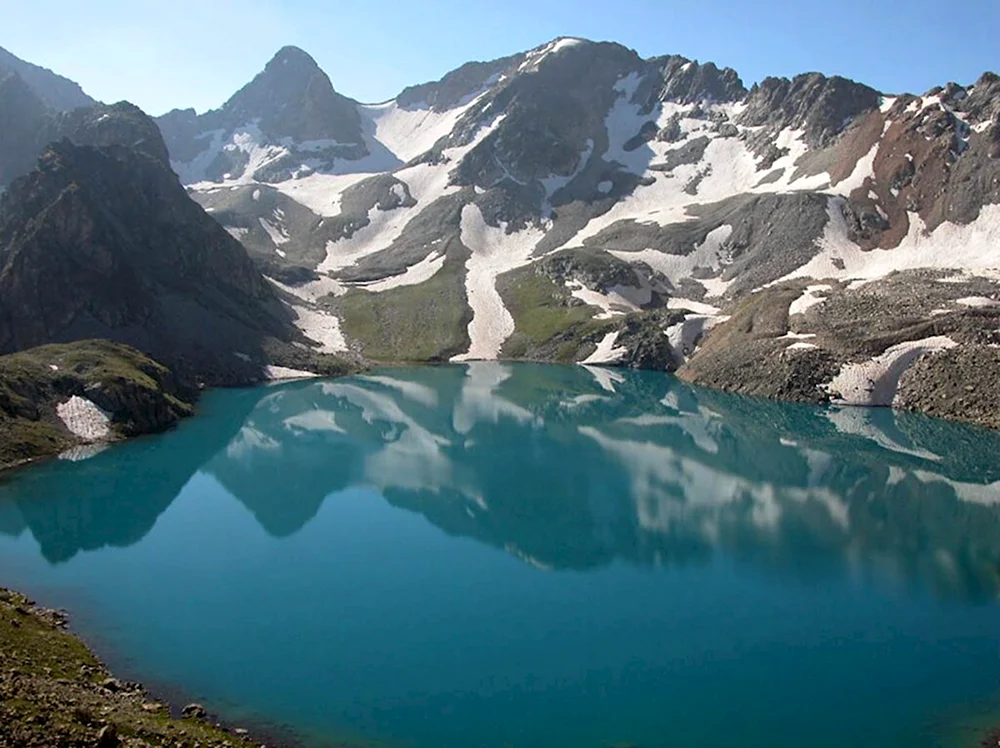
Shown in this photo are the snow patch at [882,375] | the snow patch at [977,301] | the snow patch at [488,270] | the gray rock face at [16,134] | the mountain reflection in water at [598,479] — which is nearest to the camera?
the mountain reflection in water at [598,479]

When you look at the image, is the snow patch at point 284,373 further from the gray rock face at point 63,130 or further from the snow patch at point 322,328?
the gray rock face at point 63,130

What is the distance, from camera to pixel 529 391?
10256 centimetres

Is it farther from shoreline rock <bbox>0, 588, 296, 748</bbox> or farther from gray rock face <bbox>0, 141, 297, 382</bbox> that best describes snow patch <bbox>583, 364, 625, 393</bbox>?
shoreline rock <bbox>0, 588, 296, 748</bbox>

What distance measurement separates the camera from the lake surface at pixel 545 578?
26.5 m

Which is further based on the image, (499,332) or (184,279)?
(499,332)

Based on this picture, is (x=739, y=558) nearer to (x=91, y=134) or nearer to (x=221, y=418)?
(x=221, y=418)

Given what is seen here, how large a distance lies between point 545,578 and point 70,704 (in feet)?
74.4

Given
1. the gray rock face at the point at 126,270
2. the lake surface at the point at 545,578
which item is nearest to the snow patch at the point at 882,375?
the lake surface at the point at 545,578

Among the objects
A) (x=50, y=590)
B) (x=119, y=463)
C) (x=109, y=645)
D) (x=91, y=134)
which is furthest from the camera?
(x=91, y=134)

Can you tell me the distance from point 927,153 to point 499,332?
88.3 m

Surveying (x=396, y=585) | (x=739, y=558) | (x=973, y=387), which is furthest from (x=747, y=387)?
(x=396, y=585)

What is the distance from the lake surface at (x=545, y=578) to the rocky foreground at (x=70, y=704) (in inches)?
68.7

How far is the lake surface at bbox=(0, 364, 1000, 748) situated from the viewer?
86.9 feet

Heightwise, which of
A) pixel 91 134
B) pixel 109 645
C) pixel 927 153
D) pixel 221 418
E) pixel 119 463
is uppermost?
pixel 91 134
